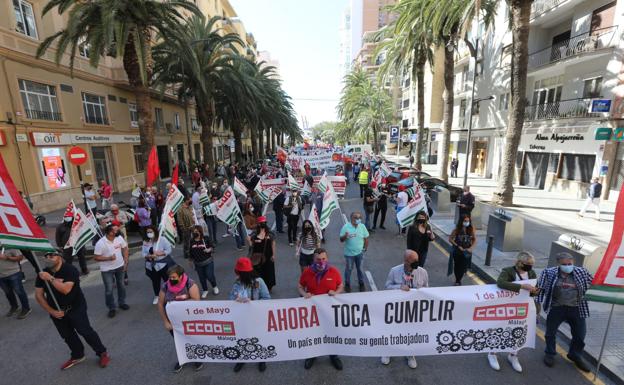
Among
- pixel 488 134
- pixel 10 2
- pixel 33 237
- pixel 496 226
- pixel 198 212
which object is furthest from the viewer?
pixel 488 134

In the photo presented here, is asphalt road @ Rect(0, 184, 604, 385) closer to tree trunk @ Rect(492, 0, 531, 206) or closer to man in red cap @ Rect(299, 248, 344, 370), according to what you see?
man in red cap @ Rect(299, 248, 344, 370)

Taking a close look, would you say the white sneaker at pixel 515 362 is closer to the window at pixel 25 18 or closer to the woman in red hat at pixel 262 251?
the woman in red hat at pixel 262 251

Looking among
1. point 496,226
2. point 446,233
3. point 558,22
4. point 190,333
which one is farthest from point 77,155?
point 558,22

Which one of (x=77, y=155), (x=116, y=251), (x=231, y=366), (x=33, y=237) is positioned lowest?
(x=231, y=366)

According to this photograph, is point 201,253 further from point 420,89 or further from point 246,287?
point 420,89

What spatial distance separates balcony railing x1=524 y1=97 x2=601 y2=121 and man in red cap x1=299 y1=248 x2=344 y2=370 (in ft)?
56.4

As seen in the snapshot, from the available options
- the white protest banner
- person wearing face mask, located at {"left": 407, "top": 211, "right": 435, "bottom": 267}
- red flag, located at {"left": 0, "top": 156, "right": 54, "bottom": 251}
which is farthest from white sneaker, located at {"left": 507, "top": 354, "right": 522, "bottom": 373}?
red flag, located at {"left": 0, "top": 156, "right": 54, "bottom": 251}

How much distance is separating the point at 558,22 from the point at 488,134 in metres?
8.05

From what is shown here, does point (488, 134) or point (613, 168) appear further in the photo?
point (488, 134)

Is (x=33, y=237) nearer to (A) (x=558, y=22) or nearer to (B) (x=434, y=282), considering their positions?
(B) (x=434, y=282)

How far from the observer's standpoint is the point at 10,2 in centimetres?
1323

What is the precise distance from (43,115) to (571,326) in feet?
67.8

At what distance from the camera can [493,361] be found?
4.15m

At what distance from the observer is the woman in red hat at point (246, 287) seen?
3.98 meters
